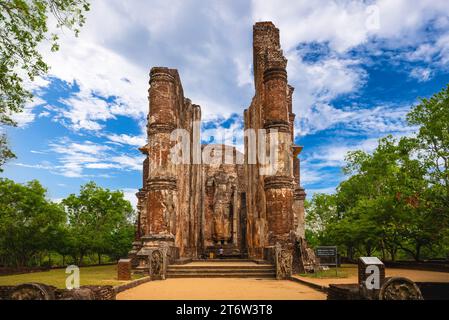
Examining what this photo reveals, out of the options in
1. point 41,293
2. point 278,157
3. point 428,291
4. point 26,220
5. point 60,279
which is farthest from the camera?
point 26,220

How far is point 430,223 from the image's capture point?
49.8ft

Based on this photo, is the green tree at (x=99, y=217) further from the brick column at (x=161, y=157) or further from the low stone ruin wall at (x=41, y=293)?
the low stone ruin wall at (x=41, y=293)

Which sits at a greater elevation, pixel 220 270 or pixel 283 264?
pixel 283 264

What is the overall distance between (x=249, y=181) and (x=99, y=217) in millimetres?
17021

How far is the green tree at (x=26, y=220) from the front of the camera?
22.8m

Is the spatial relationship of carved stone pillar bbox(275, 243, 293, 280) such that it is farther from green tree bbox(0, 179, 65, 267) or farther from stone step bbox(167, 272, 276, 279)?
green tree bbox(0, 179, 65, 267)

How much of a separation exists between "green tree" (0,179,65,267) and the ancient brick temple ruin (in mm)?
6952

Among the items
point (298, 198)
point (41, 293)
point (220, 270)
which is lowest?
point (220, 270)

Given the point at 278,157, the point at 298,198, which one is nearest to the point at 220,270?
the point at 278,157

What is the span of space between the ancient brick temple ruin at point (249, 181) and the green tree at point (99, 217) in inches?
353

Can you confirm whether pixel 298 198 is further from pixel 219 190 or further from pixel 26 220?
pixel 26 220

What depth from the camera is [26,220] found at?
23.6 m

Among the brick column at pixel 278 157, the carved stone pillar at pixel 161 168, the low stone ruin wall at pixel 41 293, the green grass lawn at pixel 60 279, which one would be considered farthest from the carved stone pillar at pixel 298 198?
the low stone ruin wall at pixel 41 293
